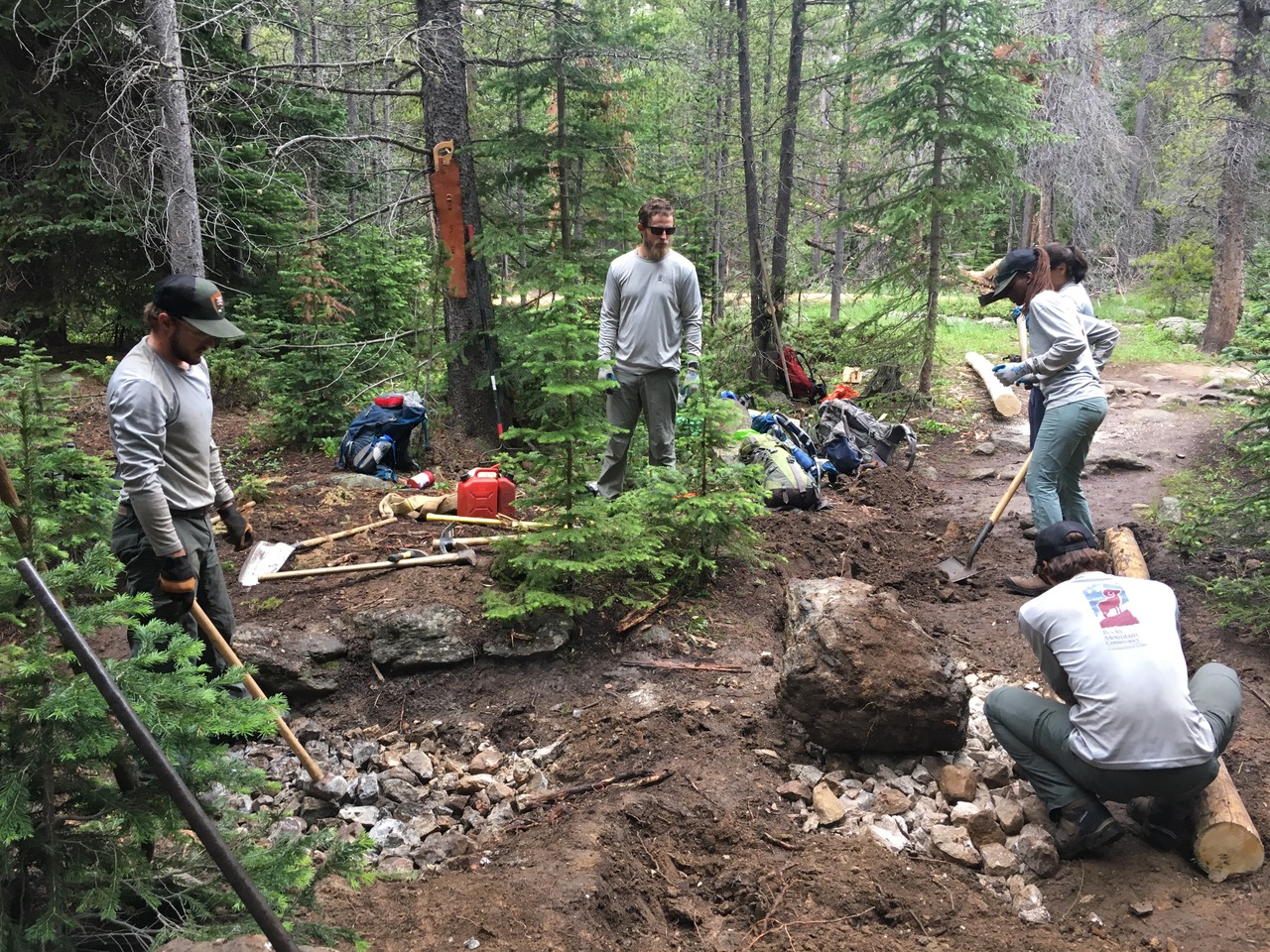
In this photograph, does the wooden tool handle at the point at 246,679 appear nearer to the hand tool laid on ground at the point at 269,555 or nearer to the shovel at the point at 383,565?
the shovel at the point at 383,565

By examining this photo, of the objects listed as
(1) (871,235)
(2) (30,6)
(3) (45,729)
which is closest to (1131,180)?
(1) (871,235)

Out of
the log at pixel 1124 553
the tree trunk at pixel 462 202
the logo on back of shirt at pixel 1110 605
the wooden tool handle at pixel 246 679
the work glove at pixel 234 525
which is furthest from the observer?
the tree trunk at pixel 462 202

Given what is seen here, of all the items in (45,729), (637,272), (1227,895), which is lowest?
(1227,895)

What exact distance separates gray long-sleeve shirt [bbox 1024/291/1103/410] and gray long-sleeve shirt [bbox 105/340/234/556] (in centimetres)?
554

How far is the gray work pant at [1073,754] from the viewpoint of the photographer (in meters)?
3.61

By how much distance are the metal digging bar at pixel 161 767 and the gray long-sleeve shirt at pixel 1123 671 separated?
3.34 meters

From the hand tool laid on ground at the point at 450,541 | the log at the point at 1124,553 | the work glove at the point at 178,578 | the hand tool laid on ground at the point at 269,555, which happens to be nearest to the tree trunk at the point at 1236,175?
the log at the point at 1124,553

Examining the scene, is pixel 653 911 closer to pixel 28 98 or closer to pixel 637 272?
pixel 637 272

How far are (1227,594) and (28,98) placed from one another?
13.8m

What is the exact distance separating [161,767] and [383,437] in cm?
660

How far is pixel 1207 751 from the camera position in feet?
11.6

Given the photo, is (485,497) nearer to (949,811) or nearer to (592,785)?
(592,785)

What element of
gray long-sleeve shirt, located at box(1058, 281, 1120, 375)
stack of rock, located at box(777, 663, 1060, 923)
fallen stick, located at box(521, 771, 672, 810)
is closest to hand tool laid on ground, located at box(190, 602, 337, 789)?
fallen stick, located at box(521, 771, 672, 810)

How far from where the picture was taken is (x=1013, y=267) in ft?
20.4
